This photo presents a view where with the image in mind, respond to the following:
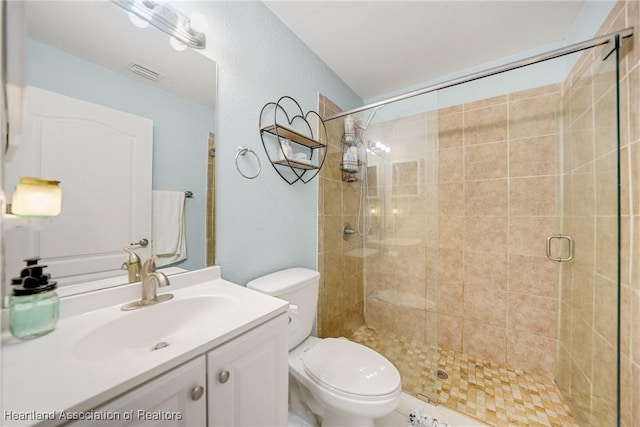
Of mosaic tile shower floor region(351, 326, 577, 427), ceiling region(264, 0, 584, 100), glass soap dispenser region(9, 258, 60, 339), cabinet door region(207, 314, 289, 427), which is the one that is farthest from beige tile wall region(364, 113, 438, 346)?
glass soap dispenser region(9, 258, 60, 339)

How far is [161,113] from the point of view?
95 centimetres

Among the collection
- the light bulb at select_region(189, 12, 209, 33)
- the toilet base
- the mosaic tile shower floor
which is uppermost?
the light bulb at select_region(189, 12, 209, 33)

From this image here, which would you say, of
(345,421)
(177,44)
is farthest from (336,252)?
(177,44)

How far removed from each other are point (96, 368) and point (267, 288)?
684 mm

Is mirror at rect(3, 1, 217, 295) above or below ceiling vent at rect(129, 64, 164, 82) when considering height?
below

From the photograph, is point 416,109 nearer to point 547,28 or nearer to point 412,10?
point 412,10

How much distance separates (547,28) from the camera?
4.78 ft

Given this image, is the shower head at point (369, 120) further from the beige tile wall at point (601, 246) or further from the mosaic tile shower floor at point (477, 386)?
the mosaic tile shower floor at point (477, 386)

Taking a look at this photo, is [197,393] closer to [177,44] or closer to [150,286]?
[150,286]

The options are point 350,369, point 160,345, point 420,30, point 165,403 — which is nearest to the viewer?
point 165,403

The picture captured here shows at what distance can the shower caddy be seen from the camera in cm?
132

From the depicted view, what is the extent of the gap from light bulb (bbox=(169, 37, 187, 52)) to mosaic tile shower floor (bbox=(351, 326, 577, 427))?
82.0 inches

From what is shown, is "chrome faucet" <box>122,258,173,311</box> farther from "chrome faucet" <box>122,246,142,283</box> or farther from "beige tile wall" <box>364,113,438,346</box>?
"beige tile wall" <box>364,113,438,346</box>

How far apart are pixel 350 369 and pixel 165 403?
Answer: 2.79ft
